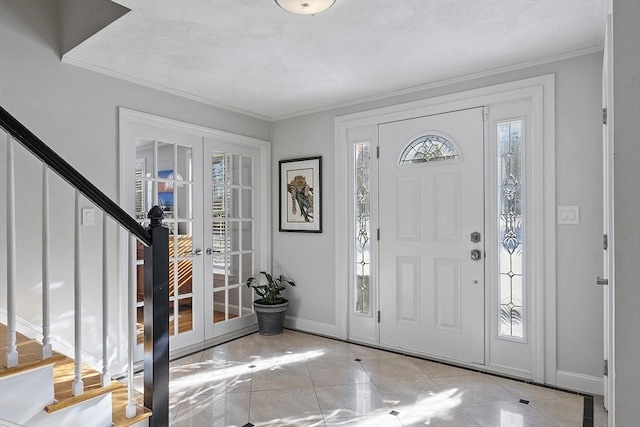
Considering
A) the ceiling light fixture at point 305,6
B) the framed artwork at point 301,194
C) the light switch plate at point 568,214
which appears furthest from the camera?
the framed artwork at point 301,194

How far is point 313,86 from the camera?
3361 mm

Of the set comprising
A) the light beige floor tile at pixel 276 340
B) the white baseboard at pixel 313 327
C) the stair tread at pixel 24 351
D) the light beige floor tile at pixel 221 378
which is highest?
the stair tread at pixel 24 351

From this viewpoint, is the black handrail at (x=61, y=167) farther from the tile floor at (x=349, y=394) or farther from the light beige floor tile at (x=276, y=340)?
the light beige floor tile at (x=276, y=340)

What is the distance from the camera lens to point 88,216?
2.82 m

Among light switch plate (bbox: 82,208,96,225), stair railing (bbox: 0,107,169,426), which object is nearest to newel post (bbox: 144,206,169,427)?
stair railing (bbox: 0,107,169,426)

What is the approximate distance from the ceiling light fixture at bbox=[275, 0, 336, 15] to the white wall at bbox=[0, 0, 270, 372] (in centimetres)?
177

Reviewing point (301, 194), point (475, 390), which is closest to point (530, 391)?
point (475, 390)

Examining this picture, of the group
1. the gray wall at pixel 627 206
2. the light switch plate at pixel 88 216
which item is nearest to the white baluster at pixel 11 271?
the light switch plate at pixel 88 216

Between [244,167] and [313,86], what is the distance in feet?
4.29

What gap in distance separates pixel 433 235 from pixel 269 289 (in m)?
1.82

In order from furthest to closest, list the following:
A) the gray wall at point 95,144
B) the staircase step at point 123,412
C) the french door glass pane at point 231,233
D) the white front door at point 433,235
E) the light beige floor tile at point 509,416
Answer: the french door glass pane at point 231,233 < the white front door at point 433,235 < the gray wall at point 95,144 < the light beige floor tile at point 509,416 < the staircase step at point 123,412

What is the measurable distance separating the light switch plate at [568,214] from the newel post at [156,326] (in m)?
2.62

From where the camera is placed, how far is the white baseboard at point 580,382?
2.62m

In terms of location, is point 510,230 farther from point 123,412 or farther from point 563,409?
point 123,412
